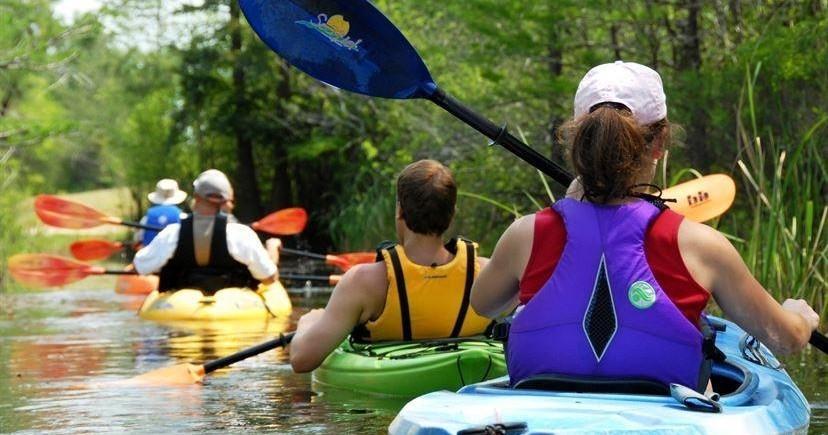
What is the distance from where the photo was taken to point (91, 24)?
20.8 m

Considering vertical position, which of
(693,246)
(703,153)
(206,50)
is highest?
(206,50)

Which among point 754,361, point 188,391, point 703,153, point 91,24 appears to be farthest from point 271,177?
point 754,361

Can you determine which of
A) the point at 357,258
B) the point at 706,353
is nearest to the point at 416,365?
the point at 706,353

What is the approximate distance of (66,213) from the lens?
14.0 m

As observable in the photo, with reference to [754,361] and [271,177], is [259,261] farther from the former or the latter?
[271,177]

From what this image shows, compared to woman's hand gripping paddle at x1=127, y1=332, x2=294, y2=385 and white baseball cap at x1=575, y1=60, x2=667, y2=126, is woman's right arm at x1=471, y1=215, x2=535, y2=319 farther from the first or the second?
woman's hand gripping paddle at x1=127, y1=332, x2=294, y2=385

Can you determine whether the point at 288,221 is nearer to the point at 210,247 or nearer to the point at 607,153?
the point at 210,247

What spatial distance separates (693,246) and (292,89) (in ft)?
90.6

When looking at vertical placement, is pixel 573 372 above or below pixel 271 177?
below

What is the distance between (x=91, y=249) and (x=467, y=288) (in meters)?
8.87

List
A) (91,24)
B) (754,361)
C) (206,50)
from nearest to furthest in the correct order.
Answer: (754,361) < (91,24) < (206,50)

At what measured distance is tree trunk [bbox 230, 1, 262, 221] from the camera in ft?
99.3

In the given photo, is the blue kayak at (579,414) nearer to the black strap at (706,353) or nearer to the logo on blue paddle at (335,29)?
the black strap at (706,353)

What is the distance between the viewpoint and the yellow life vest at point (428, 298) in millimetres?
5723
